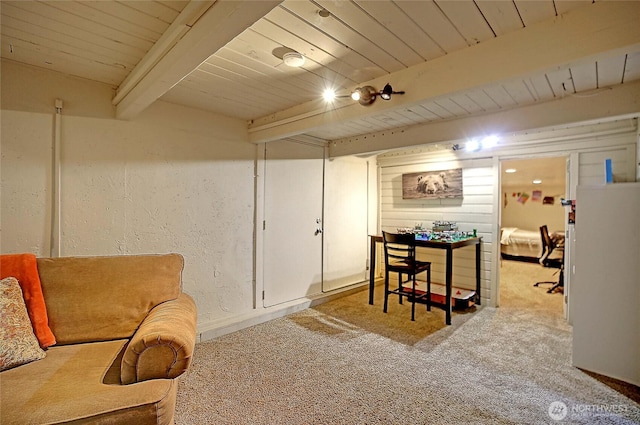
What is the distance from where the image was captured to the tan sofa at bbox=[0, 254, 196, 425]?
1147 mm

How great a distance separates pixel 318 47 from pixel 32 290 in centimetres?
205

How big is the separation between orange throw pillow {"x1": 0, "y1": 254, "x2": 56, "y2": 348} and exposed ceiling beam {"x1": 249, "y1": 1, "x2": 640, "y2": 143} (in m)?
2.25

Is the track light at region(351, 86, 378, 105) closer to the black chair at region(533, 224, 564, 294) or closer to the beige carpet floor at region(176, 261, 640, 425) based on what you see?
the beige carpet floor at region(176, 261, 640, 425)

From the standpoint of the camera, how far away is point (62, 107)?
6.97 ft

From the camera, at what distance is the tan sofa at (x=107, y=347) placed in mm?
1147

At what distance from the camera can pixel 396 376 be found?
7.04ft

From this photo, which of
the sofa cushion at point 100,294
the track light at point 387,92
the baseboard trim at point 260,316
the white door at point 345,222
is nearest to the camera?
the sofa cushion at point 100,294

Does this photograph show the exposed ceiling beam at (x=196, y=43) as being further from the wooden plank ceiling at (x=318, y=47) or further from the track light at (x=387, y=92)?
the track light at (x=387, y=92)

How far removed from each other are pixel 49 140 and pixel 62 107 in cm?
26

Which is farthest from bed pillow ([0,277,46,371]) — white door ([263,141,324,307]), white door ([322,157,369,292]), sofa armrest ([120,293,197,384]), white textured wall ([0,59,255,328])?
white door ([322,157,369,292])

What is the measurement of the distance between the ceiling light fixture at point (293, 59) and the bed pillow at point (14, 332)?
1.90m

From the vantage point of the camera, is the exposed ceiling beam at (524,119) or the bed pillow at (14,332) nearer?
the bed pillow at (14,332)
